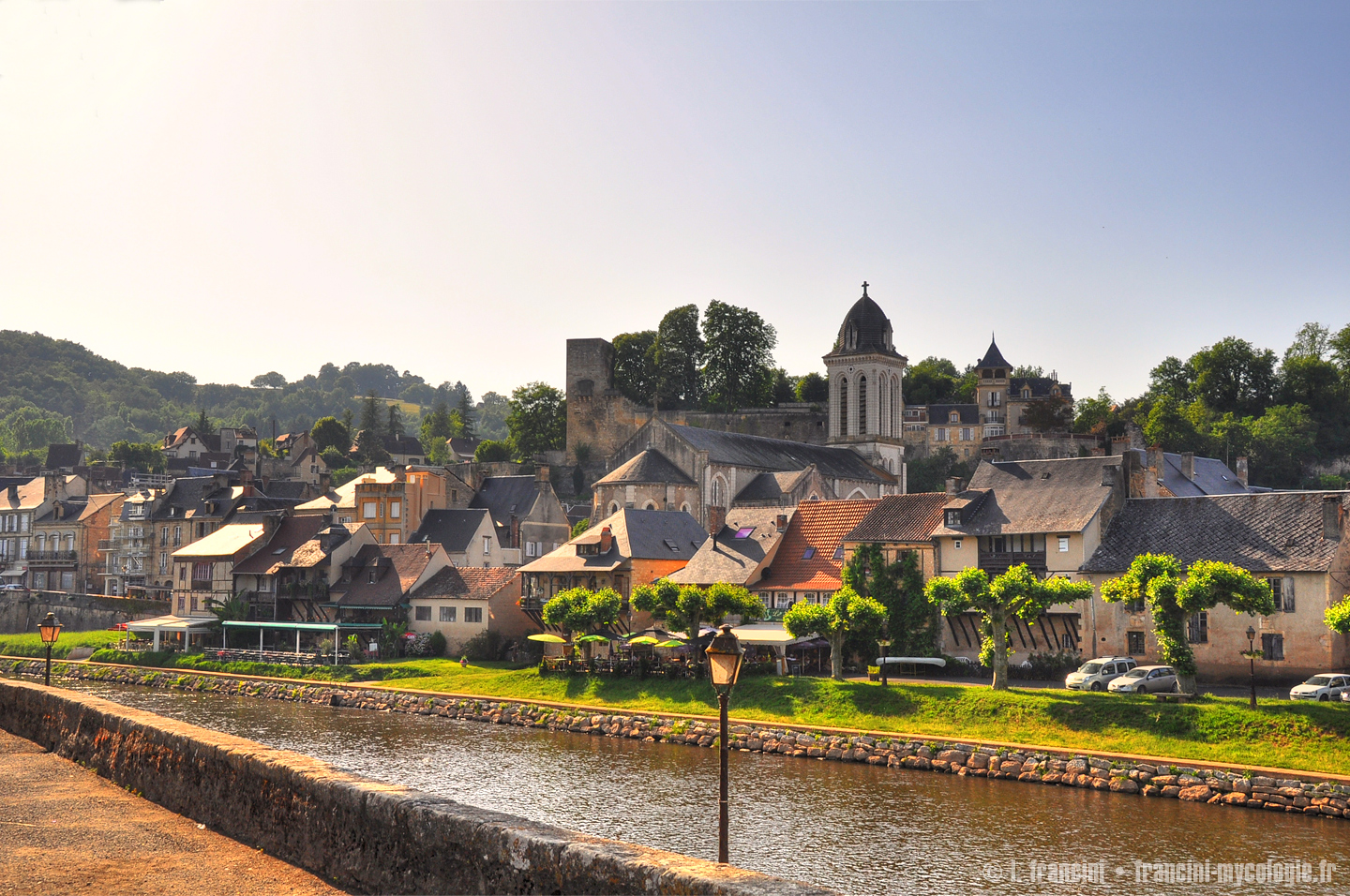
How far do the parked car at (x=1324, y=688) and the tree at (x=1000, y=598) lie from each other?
655cm

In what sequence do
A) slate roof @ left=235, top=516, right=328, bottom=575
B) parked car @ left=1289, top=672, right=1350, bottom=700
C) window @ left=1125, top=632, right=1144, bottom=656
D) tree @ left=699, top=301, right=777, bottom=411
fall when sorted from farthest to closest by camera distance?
1. tree @ left=699, top=301, right=777, bottom=411
2. slate roof @ left=235, top=516, right=328, bottom=575
3. window @ left=1125, top=632, right=1144, bottom=656
4. parked car @ left=1289, top=672, right=1350, bottom=700

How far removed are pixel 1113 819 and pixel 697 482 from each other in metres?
46.1

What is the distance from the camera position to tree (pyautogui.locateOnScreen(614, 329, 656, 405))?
10606cm

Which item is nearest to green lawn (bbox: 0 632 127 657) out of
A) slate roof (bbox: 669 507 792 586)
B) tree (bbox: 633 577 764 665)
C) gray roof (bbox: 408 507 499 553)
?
gray roof (bbox: 408 507 499 553)

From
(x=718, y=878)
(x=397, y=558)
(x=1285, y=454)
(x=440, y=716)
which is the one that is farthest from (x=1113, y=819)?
(x=1285, y=454)

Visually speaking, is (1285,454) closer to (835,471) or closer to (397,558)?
(835,471)

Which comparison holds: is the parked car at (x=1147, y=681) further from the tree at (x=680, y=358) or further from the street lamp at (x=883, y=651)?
the tree at (x=680, y=358)

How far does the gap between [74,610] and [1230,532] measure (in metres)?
60.0

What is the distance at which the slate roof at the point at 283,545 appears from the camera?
58344mm

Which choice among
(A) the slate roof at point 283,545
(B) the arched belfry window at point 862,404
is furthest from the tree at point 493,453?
(A) the slate roof at point 283,545

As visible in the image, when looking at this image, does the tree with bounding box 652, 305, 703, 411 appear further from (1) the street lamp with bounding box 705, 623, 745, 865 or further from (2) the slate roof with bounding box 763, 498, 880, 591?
(1) the street lamp with bounding box 705, 623, 745, 865

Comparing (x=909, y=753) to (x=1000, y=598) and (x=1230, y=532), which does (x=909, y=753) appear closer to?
(x=1000, y=598)

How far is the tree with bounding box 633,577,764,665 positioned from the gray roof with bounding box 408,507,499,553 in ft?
65.9

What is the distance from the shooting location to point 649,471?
68.8 meters
